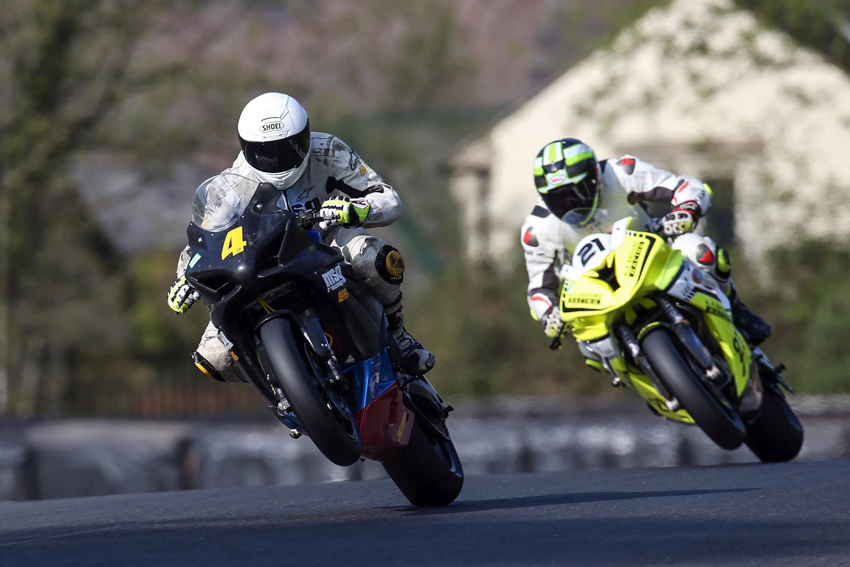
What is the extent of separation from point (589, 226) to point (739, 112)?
1560cm

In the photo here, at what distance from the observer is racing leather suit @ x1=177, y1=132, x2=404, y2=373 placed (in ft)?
19.8

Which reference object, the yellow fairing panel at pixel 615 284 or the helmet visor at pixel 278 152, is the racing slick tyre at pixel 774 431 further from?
the helmet visor at pixel 278 152

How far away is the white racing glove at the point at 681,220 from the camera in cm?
812

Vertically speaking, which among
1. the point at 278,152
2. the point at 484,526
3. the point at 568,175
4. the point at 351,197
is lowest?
the point at 484,526

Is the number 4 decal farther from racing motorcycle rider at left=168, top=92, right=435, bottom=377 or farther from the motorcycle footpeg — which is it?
the motorcycle footpeg

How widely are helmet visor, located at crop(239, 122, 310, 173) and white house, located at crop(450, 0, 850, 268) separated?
45.8ft

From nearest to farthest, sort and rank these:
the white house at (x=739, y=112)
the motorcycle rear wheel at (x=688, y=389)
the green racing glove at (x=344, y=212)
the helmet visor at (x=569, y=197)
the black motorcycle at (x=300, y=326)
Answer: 1. the black motorcycle at (x=300, y=326)
2. the green racing glove at (x=344, y=212)
3. the motorcycle rear wheel at (x=688, y=389)
4. the helmet visor at (x=569, y=197)
5. the white house at (x=739, y=112)

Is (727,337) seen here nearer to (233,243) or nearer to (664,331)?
(664,331)

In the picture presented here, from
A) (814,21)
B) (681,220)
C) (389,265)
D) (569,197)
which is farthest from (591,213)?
(814,21)

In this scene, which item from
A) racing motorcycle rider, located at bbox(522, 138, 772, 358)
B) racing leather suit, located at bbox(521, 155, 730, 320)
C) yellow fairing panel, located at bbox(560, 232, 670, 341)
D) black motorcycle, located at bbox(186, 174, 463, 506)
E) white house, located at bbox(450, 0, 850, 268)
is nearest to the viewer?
black motorcycle, located at bbox(186, 174, 463, 506)

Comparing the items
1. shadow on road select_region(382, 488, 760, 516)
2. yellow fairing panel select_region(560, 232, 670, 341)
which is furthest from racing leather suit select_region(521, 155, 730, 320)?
shadow on road select_region(382, 488, 760, 516)

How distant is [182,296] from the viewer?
5.82 meters

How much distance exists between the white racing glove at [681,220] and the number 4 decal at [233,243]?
346cm

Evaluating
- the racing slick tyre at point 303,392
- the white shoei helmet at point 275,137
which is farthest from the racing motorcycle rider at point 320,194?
the racing slick tyre at point 303,392
